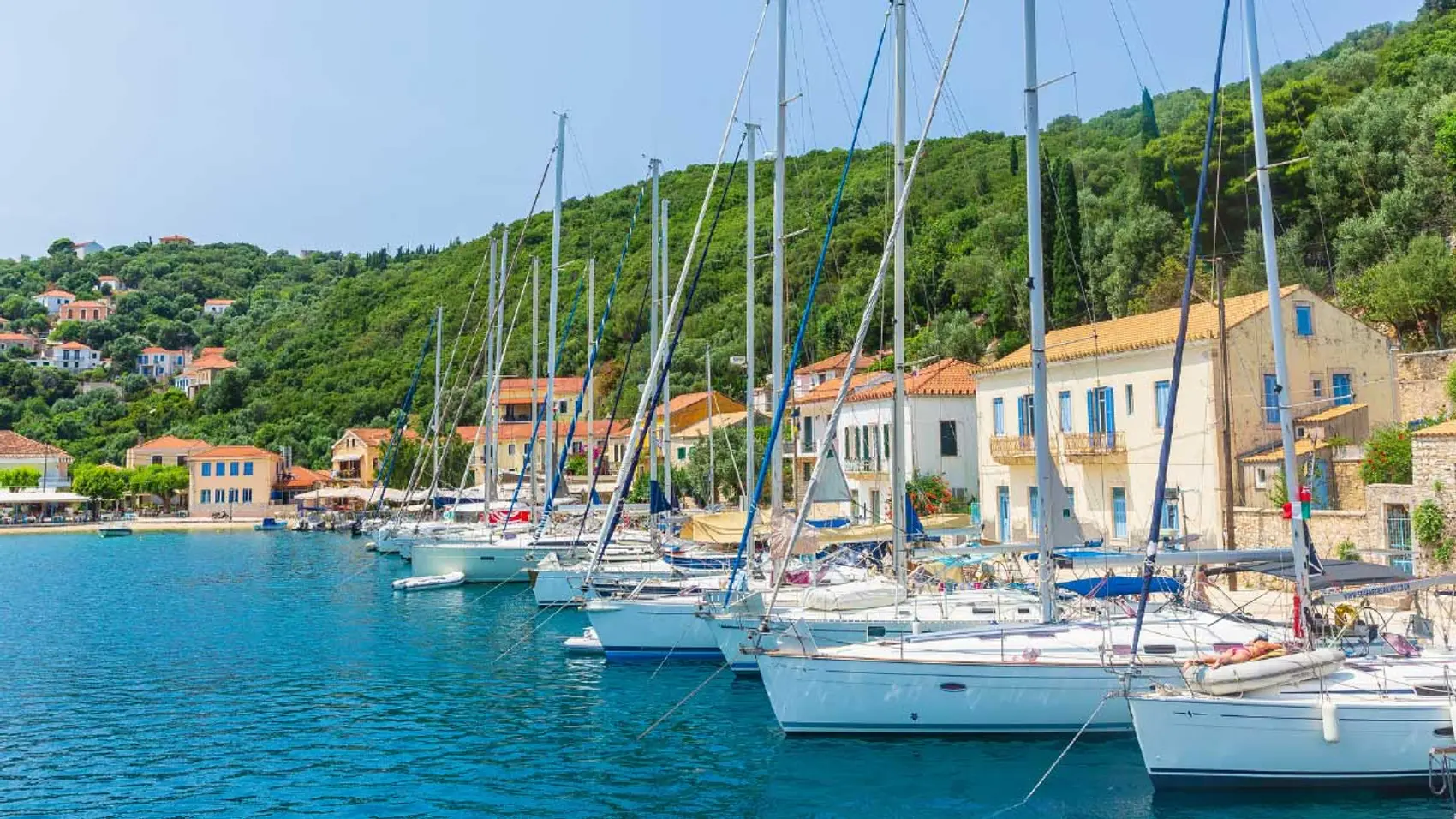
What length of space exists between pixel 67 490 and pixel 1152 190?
93.3 metres

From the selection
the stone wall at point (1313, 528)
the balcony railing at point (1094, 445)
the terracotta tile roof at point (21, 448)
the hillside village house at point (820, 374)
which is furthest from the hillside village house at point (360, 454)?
the stone wall at point (1313, 528)

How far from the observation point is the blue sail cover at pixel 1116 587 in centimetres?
1950

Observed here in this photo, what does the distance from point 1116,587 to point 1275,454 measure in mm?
11879

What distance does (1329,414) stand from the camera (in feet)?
98.1

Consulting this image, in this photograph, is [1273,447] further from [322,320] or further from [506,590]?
[322,320]

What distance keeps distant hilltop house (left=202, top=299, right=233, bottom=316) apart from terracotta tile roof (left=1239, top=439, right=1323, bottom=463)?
609 ft

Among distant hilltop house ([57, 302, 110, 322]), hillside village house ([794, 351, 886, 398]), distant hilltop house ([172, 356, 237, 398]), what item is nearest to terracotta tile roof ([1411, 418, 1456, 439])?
hillside village house ([794, 351, 886, 398])

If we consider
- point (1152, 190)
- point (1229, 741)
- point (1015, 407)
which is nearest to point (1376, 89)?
point (1152, 190)

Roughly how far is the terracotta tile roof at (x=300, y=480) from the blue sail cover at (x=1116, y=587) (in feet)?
294

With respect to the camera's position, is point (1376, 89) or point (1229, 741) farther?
point (1376, 89)

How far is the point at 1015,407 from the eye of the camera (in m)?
36.8

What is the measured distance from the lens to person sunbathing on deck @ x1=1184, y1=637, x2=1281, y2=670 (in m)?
13.7

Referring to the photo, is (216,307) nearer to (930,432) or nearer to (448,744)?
(930,432)

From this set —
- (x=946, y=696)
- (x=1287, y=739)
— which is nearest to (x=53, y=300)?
(x=946, y=696)
